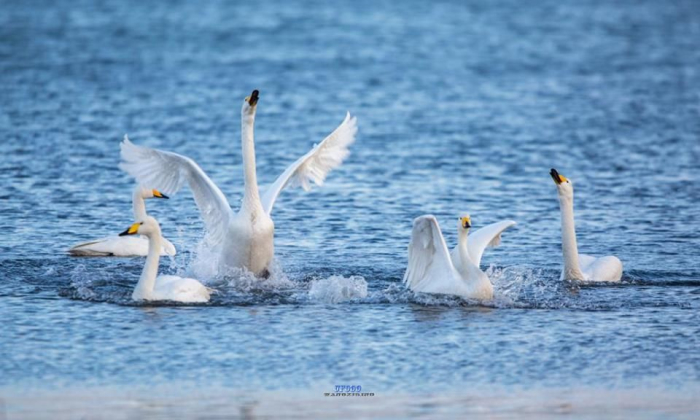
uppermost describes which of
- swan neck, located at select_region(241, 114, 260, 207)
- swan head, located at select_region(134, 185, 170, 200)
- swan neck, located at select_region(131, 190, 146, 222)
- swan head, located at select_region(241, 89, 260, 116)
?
swan head, located at select_region(241, 89, 260, 116)

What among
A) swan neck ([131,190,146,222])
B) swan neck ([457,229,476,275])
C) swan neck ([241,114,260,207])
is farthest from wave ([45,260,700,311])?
swan neck ([131,190,146,222])

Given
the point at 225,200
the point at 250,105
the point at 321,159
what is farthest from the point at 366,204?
the point at 250,105

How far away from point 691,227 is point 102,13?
1441 inches

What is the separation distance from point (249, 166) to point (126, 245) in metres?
2.19

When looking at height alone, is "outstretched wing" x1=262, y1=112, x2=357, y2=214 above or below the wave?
above

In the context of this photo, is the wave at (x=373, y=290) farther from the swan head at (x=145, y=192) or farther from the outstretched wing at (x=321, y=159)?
the swan head at (x=145, y=192)

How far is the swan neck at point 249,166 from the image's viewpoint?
13.7 meters

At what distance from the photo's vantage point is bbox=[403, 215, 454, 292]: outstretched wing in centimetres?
1281

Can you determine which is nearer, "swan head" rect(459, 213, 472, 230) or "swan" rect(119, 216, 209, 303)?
"swan" rect(119, 216, 209, 303)

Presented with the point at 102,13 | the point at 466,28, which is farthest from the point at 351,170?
the point at 102,13

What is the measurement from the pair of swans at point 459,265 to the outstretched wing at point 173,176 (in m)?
2.05

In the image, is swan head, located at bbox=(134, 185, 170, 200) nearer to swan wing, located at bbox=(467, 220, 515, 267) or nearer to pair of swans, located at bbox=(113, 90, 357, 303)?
pair of swans, located at bbox=(113, 90, 357, 303)

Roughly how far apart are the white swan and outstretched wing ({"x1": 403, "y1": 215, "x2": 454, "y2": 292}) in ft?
10.5

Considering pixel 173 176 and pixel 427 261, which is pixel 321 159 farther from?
pixel 427 261
